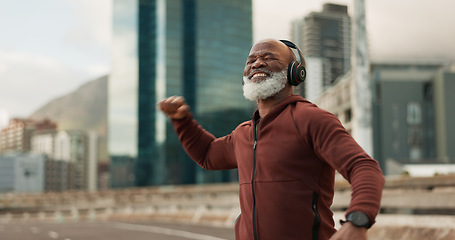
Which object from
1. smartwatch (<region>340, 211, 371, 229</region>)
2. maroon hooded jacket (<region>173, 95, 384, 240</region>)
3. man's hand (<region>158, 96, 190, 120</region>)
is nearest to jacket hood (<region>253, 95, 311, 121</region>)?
maroon hooded jacket (<region>173, 95, 384, 240</region>)

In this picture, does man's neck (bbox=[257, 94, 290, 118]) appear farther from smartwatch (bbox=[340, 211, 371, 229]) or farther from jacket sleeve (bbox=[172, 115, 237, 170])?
smartwatch (bbox=[340, 211, 371, 229])

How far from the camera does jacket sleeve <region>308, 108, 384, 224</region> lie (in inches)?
81.6

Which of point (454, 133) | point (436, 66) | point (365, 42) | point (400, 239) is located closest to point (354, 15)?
point (365, 42)

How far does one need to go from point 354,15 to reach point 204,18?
9054 cm

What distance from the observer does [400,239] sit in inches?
306

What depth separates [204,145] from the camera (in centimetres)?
322

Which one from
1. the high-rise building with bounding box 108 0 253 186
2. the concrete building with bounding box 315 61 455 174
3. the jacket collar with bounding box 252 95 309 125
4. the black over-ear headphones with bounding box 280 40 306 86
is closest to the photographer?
the jacket collar with bounding box 252 95 309 125

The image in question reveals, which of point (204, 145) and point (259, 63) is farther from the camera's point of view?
point (204, 145)

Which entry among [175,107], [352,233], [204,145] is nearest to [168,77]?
[204,145]

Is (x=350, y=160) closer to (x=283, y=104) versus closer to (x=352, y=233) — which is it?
(x=352, y=233)

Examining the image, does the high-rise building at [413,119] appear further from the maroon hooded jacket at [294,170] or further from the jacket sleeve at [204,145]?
the maroon hooded jacket at [294,170]

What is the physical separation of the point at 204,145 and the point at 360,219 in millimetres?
1347

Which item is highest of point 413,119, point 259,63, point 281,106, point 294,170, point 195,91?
point 195,91

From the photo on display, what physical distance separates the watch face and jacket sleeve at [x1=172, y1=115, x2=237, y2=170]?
3.80 feet
